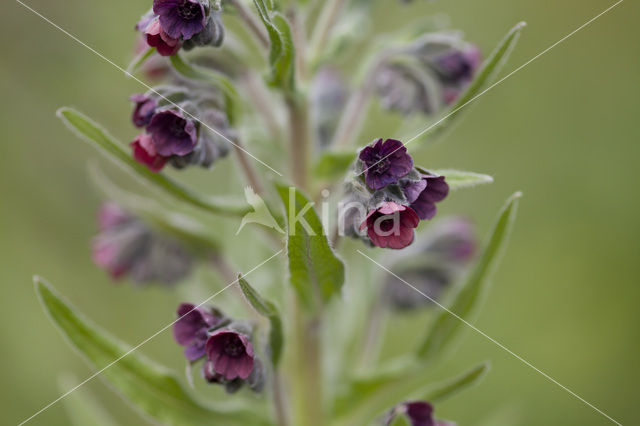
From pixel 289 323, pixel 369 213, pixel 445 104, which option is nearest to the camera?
pixel 369 213

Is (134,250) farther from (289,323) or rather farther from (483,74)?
(483,74)

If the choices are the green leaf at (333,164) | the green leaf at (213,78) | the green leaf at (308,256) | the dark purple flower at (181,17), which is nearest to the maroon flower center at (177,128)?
the green leaf at (213,78)

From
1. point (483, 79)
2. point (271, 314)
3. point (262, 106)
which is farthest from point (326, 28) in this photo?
point (271, 314)

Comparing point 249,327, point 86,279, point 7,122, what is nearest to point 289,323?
point 249,327

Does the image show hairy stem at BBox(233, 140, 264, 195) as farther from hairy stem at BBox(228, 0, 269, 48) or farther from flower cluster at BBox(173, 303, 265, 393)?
flower cluster at BBox(173, 303, 265, 393)

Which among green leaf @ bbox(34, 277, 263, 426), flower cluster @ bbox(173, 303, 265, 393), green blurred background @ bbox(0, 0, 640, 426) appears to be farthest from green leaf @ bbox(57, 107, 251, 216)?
green blurred background @ bbox(0, 0, 640, 426)

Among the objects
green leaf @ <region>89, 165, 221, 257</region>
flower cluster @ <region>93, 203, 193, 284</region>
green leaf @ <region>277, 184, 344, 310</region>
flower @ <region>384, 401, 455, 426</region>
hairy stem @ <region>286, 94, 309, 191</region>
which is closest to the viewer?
green leaf @ <region>277, 184, 344, 310</region>

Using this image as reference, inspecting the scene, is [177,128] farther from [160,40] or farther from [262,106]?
[262,106]
